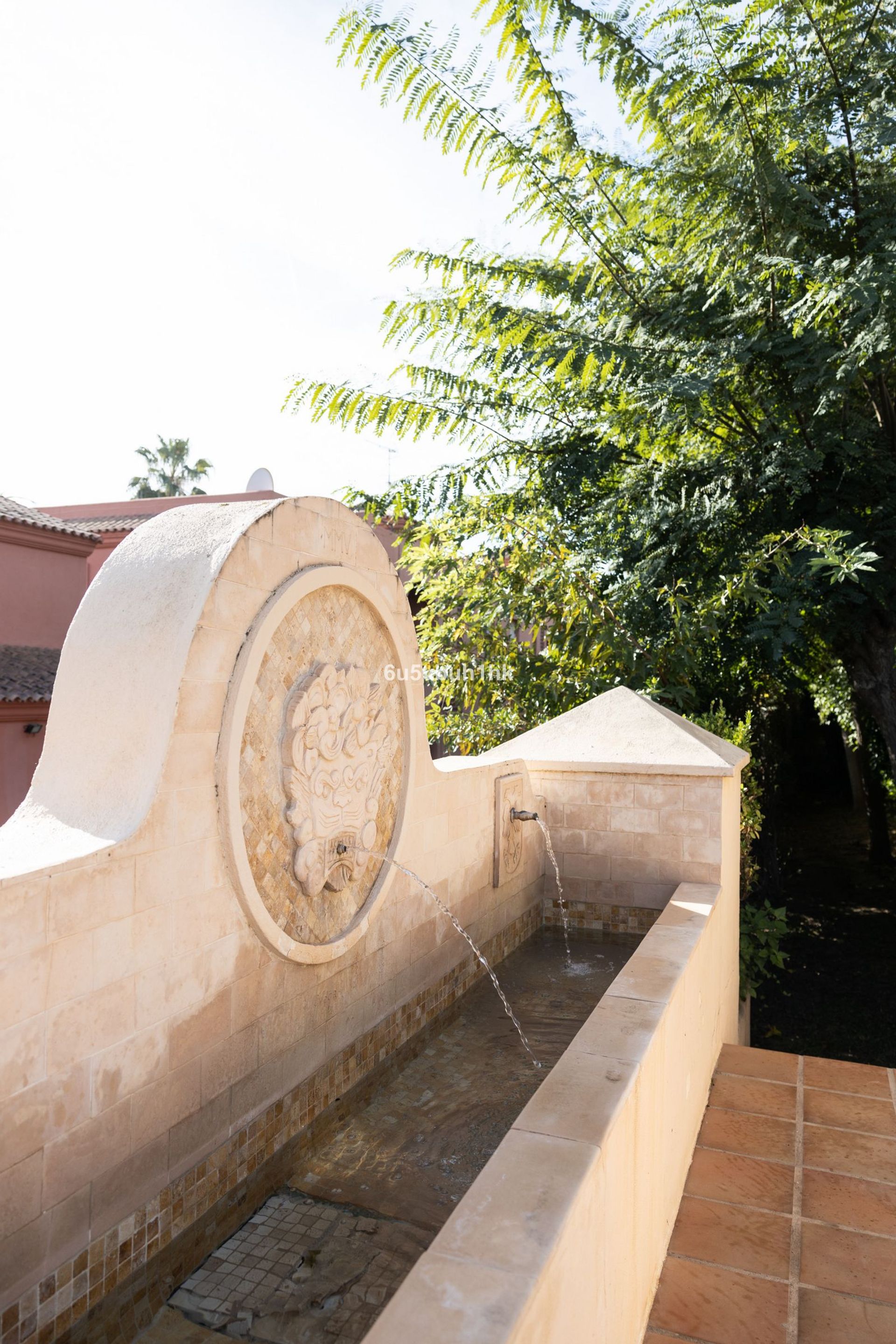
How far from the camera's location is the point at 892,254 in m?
5.26

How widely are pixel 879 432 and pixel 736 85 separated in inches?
105

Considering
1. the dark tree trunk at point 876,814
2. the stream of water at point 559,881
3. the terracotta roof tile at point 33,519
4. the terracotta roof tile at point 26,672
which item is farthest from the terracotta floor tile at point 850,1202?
the terracotta roof tile at point 33,519

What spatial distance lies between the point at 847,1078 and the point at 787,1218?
1238 millimetres

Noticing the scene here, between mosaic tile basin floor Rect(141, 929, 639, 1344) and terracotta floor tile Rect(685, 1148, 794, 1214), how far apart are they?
2.00 ft

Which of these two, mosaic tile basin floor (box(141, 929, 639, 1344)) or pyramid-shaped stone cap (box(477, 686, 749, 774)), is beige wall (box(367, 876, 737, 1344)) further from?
pyramid-shaped stone cap (box(477, 686, 749, 774))

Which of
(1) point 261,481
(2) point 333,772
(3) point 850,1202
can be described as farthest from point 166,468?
(3) point 850,1202

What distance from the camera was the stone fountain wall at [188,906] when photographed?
187cm

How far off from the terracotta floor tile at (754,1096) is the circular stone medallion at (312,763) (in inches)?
64.5

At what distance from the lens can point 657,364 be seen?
20.7ft

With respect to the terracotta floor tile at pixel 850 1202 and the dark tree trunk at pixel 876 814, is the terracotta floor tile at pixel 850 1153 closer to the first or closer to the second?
the terracotta floor tile at pixel 850 1202

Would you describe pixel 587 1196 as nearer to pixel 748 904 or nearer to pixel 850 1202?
pixel 850 1202

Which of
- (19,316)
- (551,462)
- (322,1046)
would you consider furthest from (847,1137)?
(19,316)

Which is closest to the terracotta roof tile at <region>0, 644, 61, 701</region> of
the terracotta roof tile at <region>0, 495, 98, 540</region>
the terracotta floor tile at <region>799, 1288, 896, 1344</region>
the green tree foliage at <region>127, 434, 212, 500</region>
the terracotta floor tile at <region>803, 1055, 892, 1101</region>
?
the terracotta roof tile at <region>0, 495, 98, 540</region>

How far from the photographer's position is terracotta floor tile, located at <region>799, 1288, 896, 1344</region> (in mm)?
2176
